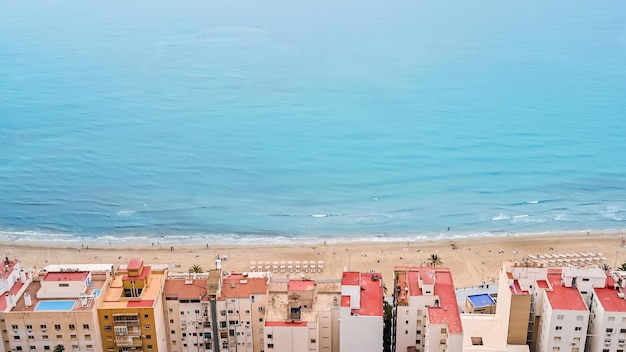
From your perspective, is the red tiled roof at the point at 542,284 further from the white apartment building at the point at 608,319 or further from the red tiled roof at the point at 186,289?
the red tiled roof at the point at 186,289

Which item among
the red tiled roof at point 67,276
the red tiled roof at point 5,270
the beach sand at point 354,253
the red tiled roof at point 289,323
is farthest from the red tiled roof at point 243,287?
the beach sand at point 354,253

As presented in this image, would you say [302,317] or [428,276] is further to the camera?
[428,276]

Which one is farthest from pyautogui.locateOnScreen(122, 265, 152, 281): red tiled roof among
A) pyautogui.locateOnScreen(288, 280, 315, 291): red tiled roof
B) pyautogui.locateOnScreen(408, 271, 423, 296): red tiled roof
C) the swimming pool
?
pyautogui.locateOnScreen(408, 271, 423, 296): red tiled roof

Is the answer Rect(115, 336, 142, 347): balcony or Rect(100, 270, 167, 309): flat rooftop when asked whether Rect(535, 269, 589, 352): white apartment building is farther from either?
Rect(115, 336, 142, 347): balcony

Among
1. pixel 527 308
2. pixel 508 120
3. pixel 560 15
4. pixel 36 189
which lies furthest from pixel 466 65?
pixel 527 308

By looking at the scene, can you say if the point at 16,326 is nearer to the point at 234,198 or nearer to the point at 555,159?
the point at 234,198

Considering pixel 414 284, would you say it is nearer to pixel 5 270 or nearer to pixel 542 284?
pixel 542 284

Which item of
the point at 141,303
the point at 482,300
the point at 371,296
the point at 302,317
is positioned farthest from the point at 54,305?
the point at 482,300
